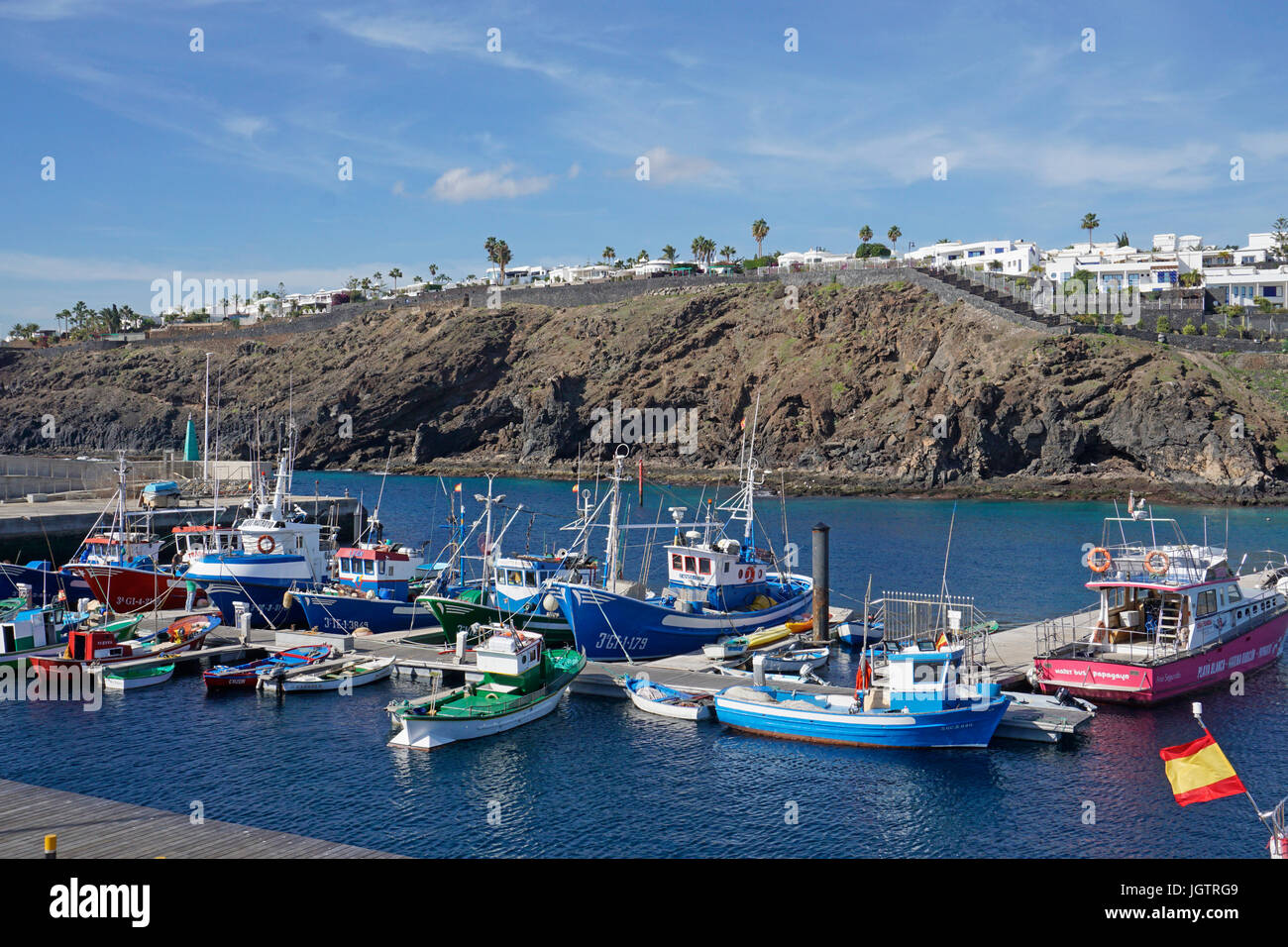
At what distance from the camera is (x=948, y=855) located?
24.1 meters

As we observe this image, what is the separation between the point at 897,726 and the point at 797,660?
856cm

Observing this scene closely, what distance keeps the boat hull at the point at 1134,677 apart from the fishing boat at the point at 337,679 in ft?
75.7

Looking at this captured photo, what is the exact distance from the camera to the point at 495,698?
1323 inches

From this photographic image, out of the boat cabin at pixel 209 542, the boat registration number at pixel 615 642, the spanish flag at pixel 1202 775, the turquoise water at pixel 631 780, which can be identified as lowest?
the turquoise water at pixel 631 780

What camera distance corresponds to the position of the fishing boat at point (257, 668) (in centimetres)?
3759

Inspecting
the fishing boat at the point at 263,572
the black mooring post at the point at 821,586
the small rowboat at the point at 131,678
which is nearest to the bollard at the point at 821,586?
the black mooring post at the point at 821,586

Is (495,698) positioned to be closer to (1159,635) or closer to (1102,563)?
(1102,563)

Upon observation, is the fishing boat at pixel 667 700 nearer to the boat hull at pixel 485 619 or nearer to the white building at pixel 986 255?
the boat hull at pixel 485 619

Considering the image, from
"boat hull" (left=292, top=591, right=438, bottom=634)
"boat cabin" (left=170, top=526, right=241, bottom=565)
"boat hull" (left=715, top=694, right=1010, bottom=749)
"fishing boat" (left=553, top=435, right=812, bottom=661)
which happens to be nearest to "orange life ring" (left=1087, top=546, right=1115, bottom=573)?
"boat hull" (left=715, top=694, right=1010, bottom=749)

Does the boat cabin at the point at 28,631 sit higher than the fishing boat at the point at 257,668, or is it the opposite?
the boat cabin at the point at 28,631

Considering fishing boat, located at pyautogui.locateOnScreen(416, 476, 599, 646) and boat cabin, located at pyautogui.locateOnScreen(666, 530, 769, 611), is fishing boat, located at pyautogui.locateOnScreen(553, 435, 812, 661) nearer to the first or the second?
boat cabin, located at pyautogui.locateOnScreen(666, 530, 769, 611)

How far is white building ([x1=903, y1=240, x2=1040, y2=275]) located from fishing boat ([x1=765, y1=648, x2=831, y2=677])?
4667 inches
